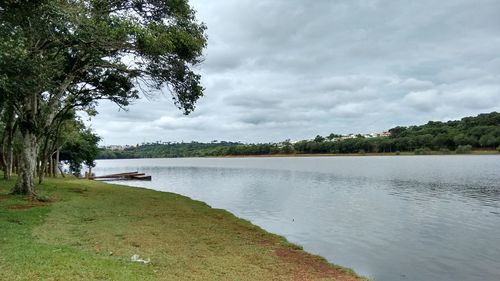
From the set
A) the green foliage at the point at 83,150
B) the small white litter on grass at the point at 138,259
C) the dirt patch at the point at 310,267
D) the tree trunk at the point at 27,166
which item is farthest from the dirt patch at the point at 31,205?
the green foliage at the point at 83,150

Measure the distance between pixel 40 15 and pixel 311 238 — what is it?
14.0m

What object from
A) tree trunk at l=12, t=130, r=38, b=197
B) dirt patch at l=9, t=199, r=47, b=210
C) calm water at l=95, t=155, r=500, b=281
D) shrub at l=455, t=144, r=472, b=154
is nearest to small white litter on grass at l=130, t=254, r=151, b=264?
Result: calm water at l=95, t=155, r=500, b=281

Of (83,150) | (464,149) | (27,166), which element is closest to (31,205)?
(27,166)

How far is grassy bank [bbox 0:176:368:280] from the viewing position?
9247 millimetres

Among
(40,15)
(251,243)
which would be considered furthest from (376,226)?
(40,15)

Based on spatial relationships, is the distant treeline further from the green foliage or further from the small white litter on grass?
the small white litter on grass

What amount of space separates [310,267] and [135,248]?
16.7ft

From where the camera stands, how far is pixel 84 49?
19047 millimetres

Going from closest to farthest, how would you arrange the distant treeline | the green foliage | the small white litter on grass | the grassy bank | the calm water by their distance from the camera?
1. the grassy bank
2. the small white litter on grass
3. the calm water
4. the green foliage
5. the distant treeline

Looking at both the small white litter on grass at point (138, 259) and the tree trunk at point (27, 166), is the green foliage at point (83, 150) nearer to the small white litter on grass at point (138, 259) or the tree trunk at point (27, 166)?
the tree trunk at point (27, 166)

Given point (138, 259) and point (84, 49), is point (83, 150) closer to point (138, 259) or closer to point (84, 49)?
point (84, 49)

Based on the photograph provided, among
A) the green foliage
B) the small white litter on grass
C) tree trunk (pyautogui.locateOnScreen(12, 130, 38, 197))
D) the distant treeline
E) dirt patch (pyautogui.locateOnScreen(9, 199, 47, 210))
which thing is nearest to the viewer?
the small white litter on grass

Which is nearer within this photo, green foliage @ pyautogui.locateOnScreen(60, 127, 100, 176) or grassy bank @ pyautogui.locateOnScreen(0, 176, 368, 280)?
grassy bank @ pyautogui.locateOnScreen(0, 176, 368, 280)

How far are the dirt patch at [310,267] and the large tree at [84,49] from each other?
9457mm
